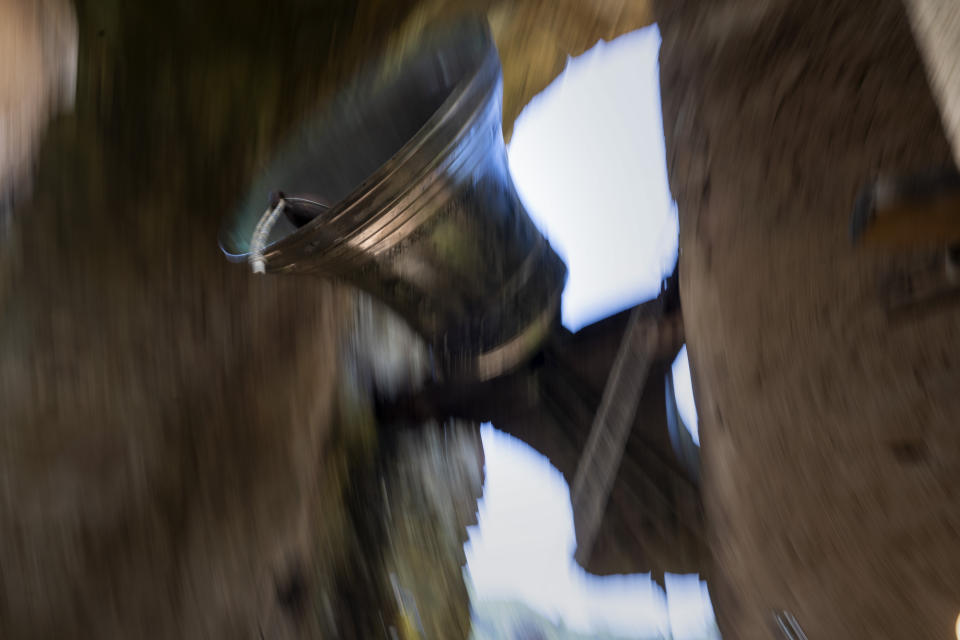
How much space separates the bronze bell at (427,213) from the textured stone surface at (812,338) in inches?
16.8

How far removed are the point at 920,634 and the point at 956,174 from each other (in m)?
0.47

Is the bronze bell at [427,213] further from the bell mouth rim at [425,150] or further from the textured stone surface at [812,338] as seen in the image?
the textured stone surface at [812,338]

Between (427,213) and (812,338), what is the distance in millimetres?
734

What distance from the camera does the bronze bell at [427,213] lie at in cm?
129

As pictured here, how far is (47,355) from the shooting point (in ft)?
6.53

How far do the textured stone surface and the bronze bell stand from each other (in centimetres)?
43

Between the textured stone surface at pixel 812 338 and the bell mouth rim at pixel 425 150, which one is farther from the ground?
the bell mouth rim at pixel 425 150

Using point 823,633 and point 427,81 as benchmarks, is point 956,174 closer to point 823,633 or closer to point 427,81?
point 823,633

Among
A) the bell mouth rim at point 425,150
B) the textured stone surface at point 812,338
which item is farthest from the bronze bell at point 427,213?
the textured stone surface at point 812,338

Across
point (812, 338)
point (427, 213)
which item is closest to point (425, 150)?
point (427, 213)

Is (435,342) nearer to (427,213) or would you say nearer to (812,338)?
(427,213)

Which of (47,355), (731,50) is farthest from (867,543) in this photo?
(47,355)

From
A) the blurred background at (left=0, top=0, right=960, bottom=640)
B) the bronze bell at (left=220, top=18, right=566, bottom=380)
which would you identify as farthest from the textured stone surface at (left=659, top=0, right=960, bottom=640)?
the bronze bell at (left=220, top=18, right=566, bottom=380)

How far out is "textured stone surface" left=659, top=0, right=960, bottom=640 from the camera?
29.5 inches
